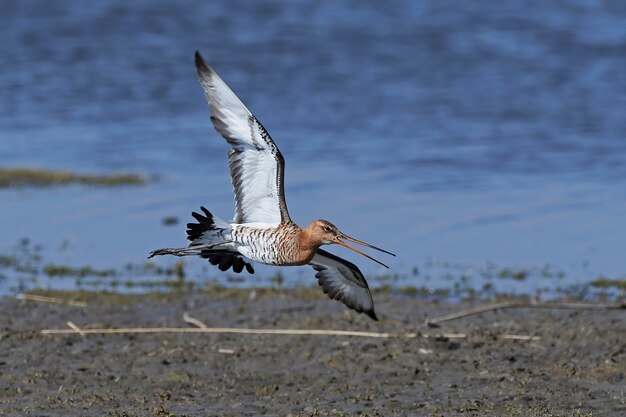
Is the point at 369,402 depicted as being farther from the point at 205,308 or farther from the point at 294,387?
the point at 205,308

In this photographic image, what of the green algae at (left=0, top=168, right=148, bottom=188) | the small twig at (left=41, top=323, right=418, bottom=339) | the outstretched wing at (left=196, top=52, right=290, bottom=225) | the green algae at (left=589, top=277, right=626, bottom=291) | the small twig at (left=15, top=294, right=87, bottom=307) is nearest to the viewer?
the outstretched wing at (left=196, top=52, right=290, bottom=225)

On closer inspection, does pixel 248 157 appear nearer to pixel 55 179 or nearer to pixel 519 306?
pixel 519 306

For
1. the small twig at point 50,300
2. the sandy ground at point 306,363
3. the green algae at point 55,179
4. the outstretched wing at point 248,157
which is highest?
the green algae at point 55,179

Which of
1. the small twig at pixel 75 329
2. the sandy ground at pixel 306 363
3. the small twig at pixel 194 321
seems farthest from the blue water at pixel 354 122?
the small twig at pixel 75 329

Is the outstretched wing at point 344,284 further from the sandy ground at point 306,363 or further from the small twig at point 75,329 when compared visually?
the small twig at point 75,329

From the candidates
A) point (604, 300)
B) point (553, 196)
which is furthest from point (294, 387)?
point (553, 196)

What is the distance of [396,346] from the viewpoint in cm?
916

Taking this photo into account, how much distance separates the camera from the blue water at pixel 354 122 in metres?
12.7

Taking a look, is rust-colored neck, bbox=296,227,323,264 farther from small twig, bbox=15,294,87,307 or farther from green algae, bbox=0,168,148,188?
green algae, bbox=0,168,148,188

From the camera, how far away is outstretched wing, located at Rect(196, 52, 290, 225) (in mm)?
8070

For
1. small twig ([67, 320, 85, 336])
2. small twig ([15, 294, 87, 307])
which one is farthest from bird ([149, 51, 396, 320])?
small twig ([15, 294, 87, 307])

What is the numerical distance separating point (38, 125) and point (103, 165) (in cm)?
287

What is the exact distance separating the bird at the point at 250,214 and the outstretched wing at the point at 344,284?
1.47 ft

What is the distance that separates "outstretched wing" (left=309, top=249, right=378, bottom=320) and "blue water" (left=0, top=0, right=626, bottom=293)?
2404 millimetres
